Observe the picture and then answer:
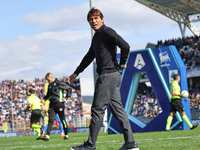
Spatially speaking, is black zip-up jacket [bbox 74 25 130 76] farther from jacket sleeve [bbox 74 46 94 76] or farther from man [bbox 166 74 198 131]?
man [bbox 166 74 198 131]

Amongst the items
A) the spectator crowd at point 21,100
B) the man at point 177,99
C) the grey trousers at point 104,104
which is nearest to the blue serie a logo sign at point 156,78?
the man at point 177,99

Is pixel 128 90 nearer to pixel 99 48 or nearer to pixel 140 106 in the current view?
pixel 99 48

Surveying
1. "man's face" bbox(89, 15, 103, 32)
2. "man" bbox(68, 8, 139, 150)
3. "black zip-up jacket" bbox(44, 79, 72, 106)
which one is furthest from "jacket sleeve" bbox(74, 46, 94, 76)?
"black zip-up jacket" bbox(44, 79, 72, 106)

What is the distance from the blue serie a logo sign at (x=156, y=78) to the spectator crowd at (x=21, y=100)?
54.9 feet

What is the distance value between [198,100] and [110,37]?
22346 mm

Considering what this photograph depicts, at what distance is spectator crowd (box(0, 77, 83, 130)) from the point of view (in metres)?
31.9

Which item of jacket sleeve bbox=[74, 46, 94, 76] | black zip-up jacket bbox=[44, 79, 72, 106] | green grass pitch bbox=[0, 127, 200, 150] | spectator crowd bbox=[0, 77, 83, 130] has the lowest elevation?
spectator crowd bbox=[0, 77, 83, 130]

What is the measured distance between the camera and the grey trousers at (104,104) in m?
4.50

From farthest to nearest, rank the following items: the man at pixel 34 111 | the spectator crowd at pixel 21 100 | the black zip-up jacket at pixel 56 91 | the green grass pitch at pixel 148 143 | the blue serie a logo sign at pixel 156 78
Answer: the spectator crowd at pixel 21 100
the blue serie a logo sign at pixel 156 78
the man at pixel 34 111
the black zip-up jacket at pixel 56 91
the green grass pitch at pixel 148 143

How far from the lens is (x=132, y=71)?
1416 cm

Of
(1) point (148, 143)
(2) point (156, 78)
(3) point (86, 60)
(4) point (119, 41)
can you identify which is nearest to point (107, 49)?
(4) point (119, 41)

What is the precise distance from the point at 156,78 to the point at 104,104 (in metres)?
9.26

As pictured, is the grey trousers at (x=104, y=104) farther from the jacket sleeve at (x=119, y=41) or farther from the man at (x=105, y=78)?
the jacket sleeve at (x=119, y=41)

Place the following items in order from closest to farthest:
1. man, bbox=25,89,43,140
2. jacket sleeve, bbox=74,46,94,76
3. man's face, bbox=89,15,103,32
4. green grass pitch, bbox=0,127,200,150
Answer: man's face, bbox=89,15,103,32 < jacket sleeve, bbox=74,46,94,76 < green grass pitch, bbox=0,127,200,150 < man, bbox=25,89,43,140
